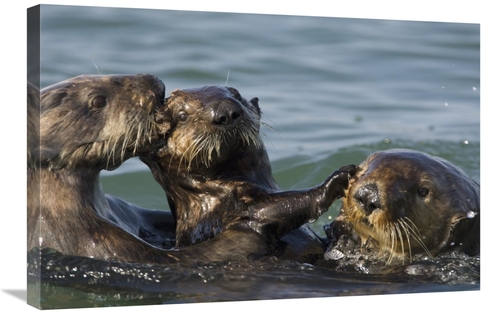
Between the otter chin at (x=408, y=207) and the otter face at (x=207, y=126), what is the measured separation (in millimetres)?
867

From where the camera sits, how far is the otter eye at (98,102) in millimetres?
6641

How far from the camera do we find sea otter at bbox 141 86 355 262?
6.80 meters

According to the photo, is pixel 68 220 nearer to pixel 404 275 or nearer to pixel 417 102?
pixel 404 275

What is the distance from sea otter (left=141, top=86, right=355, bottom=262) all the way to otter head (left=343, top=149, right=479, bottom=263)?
23cm

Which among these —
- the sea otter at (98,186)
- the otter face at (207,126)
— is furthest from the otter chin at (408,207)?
the otter face at (207,126)

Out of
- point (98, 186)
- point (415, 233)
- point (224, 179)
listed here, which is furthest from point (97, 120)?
point (415, 233)

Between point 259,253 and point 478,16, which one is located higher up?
point 478,16

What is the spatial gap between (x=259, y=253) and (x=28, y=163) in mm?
1655

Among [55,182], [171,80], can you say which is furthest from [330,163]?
[55,182]

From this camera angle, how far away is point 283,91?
518 inches

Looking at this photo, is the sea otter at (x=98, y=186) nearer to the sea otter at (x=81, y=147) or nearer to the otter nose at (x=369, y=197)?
the sea otter at (x=81, y=147)

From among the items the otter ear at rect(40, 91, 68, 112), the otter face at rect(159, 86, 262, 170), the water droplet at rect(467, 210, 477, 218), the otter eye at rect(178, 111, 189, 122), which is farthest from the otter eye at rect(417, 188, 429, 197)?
the otter ear at rect(40, 91, 68, 112)

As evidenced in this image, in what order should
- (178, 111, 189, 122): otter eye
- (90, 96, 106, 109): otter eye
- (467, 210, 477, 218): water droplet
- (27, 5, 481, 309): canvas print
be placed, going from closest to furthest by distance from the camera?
(27, 5, 481, 309): canvas print < (90, 96, 106, 109): otter eye < (467, 210, 477, 218): water droplet < (178, 111, 189, 122): otter eye

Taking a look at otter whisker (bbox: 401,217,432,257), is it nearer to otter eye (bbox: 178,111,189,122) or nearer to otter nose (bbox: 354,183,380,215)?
otter nose (bbox: 354,183,380,215)
